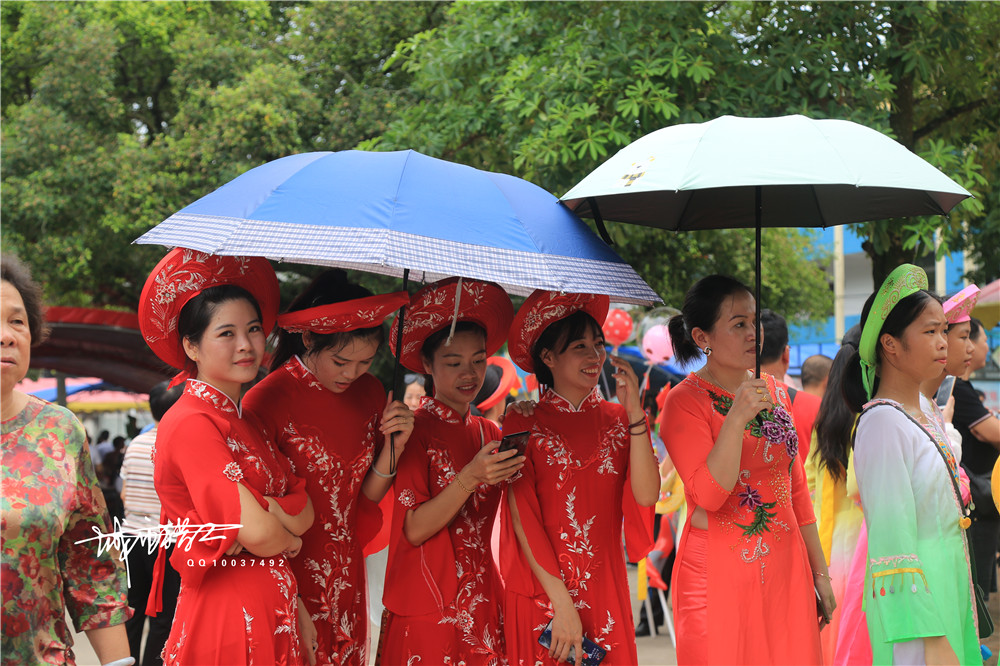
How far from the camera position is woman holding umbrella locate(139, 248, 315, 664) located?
2369 mm

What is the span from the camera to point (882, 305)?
2943 mm

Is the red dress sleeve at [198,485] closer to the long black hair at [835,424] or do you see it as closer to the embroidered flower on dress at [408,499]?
the embroidered flower on dress at [408,499]

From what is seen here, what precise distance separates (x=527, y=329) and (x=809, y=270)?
54.6ft

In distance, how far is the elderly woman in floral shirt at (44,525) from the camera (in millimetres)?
2172

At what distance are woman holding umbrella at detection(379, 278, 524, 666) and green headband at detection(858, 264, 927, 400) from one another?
120 centimetres

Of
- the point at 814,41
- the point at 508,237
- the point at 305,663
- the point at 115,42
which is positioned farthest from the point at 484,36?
A: the point at 115,42

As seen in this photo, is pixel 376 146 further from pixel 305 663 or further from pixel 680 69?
pixel 305 663

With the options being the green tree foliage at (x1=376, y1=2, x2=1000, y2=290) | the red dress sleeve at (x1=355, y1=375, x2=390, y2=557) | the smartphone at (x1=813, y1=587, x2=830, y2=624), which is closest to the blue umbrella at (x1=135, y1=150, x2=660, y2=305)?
the red dress sleeve at (x1=355, y1=375, x2=390, y2=557)

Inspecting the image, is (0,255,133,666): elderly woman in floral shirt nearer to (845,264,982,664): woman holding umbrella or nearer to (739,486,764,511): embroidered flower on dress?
(739,486,764,511): embroidered flower on dress

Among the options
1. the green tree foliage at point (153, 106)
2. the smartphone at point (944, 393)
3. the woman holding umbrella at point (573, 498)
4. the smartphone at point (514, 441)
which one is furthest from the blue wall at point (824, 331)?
the smartphone at point (514, 441)

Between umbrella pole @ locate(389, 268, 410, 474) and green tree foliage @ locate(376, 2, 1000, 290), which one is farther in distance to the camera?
green tree foliage @ locate(376, 2, 1000, 290)

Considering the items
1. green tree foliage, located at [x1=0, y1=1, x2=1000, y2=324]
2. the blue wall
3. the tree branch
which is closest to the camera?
green tree foliage, located at [x1=0, y1=1, x2=1000, y2=324]

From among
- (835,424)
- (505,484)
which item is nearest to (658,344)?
(835,424)

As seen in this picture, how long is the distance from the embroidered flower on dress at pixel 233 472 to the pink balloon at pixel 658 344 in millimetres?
5078
